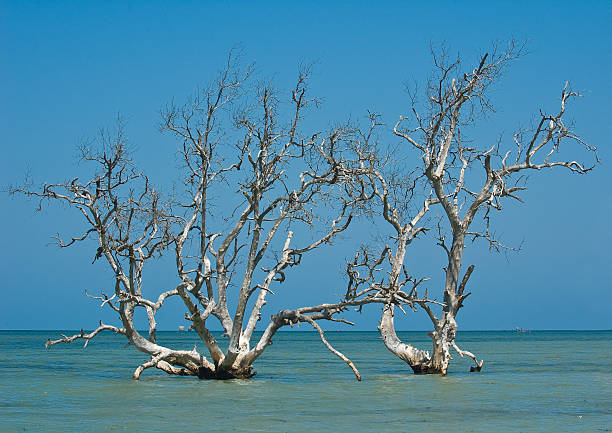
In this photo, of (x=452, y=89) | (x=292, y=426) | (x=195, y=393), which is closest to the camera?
(x=292, y=426)

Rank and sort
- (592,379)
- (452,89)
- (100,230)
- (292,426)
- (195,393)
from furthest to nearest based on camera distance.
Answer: (592,379), (452,89), (100,230), (195,393), (292,426)

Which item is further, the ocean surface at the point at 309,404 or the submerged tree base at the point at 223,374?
the submerged tree base at the point at 223,374

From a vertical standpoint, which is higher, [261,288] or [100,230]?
[100,230]

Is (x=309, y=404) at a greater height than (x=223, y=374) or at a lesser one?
lesser

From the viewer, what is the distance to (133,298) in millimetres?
22109

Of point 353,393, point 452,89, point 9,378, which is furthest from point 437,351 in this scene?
point 9,378

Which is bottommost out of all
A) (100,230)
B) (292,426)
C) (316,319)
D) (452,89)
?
(292,426)

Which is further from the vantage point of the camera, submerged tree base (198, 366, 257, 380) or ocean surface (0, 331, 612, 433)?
submerged tree base (198, 366, 257, 380)

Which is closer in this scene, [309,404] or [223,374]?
[309,404]

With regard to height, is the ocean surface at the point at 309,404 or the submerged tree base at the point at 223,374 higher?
the submerged tree base at the point at 223,374

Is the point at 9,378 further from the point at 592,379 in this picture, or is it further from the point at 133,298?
the point at 592,379

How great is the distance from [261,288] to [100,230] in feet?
14.9

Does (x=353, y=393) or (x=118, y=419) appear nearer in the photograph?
(x=118, y=419)

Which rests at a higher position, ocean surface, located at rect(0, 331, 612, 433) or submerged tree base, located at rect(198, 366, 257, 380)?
submerged tree base, located at rect(198, 366, 257, 380)
